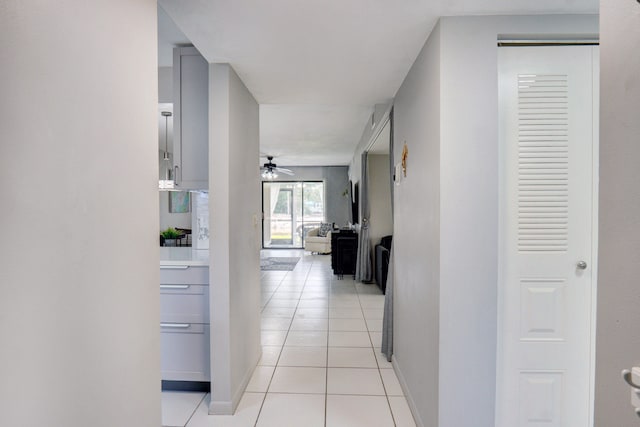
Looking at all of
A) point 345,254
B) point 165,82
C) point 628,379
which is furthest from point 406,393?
point 345,254

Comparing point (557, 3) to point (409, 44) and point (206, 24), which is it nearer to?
point (409, 44)

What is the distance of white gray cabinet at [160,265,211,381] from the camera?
2426 millimetres

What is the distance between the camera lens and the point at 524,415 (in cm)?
174

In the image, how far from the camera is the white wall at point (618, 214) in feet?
2.34

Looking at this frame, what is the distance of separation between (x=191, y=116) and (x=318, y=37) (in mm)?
1210

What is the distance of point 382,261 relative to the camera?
17.2ft

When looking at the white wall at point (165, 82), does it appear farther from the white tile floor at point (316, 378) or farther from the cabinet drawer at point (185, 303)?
the white tile floor at point (316, 378)

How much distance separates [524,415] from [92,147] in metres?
2.32

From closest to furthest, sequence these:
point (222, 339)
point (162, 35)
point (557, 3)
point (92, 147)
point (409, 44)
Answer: point (92, 147) < point (557, 3) < point (409, 44) < point (222, 339) < point (162, 35)

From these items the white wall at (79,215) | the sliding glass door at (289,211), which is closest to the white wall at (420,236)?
the white wall at (79,215)

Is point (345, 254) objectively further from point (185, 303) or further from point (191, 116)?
point (191, 116)

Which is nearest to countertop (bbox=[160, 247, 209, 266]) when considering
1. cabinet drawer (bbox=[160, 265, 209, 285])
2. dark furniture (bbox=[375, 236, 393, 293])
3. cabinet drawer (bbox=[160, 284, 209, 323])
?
cabinet drawer (bbox=[160, 265, 209, 285])

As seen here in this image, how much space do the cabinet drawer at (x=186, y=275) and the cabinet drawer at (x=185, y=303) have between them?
3 cm

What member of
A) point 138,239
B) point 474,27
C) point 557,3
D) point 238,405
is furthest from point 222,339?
point 557,3
